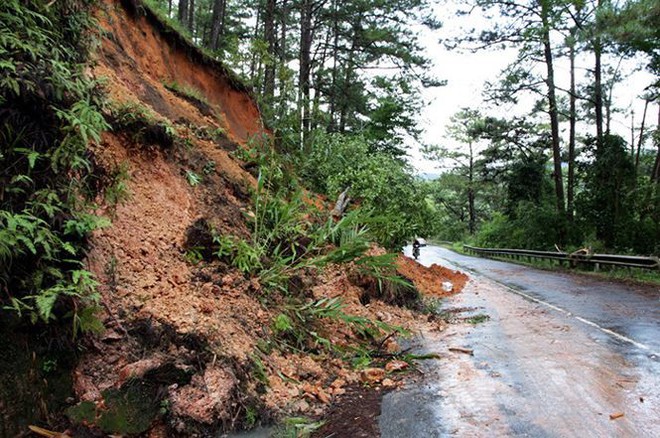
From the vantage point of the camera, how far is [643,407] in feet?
15.5

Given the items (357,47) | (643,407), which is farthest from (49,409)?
(357,47)

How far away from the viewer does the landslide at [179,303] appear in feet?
13.5

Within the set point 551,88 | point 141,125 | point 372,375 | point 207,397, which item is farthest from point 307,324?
point 551,88

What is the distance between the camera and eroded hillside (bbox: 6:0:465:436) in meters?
4.15

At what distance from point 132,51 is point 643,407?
10.7 metres

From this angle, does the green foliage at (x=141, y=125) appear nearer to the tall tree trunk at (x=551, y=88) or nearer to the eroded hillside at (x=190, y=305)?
the eroded hillside at (x=190, y=305)

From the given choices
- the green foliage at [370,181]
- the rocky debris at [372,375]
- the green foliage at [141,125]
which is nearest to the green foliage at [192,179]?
the green foliage at [141,125]

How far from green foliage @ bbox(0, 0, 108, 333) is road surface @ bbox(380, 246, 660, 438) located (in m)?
3.09

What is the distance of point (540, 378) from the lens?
5668mm

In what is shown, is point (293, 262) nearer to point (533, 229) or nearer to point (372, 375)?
point (372, 375)

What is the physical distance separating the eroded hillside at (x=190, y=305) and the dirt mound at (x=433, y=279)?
3.63 m

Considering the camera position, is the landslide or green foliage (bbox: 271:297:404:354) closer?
the landslide

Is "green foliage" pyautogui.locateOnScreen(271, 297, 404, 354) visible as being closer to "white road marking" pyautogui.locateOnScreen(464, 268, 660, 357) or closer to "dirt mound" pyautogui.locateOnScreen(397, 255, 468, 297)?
"white road marking" pyautogui.locateOnScreen(464, 268, 660, 357)

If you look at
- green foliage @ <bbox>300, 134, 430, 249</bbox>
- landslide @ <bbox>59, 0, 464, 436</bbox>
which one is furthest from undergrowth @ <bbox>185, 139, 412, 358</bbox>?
green foliage @ <bbox>300, 134, 430, 249</bbox>
